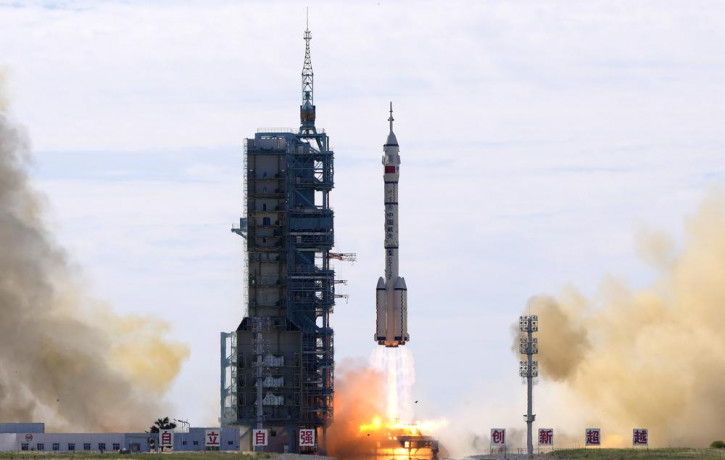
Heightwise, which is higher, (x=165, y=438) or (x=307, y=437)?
(x=307, y=437)

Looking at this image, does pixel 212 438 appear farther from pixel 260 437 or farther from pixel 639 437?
pixel 639 437

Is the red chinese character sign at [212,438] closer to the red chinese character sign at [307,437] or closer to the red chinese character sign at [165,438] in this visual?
the red chinese character sign at [165,438]

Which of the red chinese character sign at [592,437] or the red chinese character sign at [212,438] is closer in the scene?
the red chinese character sign at [592,437]

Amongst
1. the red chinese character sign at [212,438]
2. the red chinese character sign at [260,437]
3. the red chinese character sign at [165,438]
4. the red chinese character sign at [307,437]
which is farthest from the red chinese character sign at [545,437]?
the red chinese character sign at [165,438]

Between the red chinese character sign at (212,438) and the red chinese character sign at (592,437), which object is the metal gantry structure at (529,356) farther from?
the red chinese character sign at (212,438)

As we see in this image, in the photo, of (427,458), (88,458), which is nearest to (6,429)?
(88,458)

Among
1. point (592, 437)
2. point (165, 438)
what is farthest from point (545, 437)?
point (165, 438)

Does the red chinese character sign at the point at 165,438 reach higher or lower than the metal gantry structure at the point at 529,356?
lower

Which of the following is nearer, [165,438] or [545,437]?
[545,437]

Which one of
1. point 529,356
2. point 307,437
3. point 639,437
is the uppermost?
point 529,356

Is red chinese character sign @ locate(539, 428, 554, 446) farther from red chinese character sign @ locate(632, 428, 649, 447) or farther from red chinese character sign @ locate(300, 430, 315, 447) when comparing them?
red chinese character sign @ locate(300, 430, 315, 447)

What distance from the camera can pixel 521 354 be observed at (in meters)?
198

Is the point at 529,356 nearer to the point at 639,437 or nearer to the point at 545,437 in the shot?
the point at 545,437

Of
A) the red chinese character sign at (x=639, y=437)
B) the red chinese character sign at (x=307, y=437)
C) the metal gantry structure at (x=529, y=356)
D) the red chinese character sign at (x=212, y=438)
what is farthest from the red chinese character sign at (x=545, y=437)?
the red chinese character sign at (x=212, y=438)
